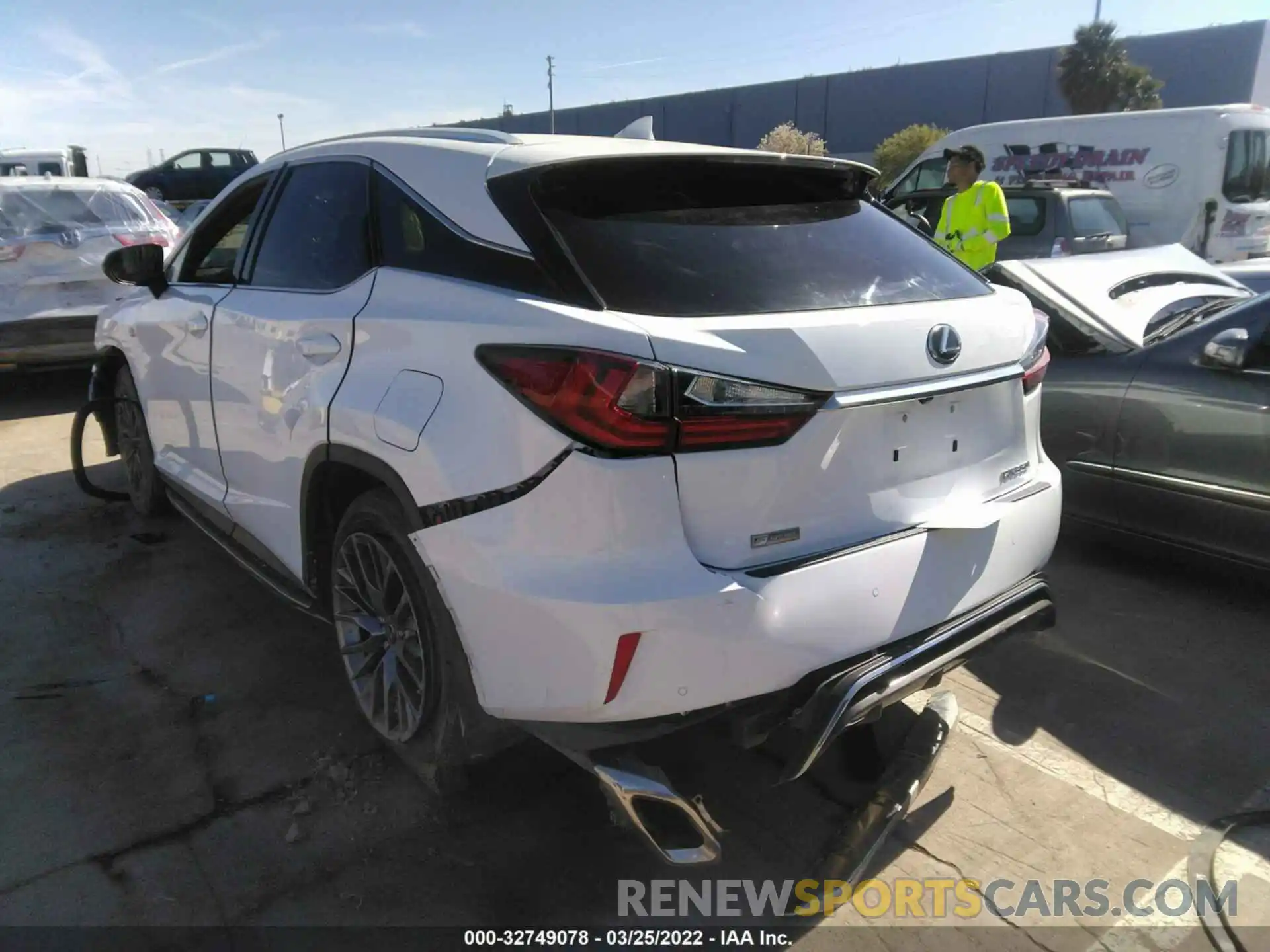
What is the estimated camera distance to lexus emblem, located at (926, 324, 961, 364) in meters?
2.33

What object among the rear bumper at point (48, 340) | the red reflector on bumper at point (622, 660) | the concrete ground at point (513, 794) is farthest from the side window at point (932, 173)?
the red reflector on bumper at point (622, 660)

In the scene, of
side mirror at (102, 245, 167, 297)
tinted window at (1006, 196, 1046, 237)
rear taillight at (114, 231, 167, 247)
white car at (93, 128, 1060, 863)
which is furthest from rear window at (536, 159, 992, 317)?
tinted window at (1006, 196, 1046, 237)

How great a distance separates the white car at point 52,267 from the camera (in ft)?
24.8

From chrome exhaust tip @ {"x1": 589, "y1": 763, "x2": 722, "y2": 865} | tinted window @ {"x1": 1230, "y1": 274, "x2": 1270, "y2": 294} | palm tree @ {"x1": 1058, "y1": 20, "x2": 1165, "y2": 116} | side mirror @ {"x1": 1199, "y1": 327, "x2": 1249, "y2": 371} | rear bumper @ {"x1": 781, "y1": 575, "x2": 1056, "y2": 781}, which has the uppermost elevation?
palm tree @ {"x1": 1058, "y1": 20, "x2": 1165, "y2": 116}

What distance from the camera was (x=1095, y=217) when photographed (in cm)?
938

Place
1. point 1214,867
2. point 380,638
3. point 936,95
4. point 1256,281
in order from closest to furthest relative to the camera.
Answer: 1. point 1214,867
2. point 380,638
3. point 1256,281
4. point 936,95

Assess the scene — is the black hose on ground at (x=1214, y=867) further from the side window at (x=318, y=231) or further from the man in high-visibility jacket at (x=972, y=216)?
the man in high-visibility jacket at (x=972, y=216)

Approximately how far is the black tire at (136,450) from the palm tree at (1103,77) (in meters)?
35.2

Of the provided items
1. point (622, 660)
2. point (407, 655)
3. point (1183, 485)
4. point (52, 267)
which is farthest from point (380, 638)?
point (52, 267)

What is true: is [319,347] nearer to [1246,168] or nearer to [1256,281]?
[1256,281]

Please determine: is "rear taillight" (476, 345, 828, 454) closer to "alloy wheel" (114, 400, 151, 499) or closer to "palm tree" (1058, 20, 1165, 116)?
"alloy wheel" (114, 400, 151, 499)

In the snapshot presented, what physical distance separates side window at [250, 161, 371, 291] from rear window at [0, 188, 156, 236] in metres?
5.77

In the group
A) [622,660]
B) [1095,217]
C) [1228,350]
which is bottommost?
[622,660]

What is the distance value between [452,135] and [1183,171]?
36.8ft
